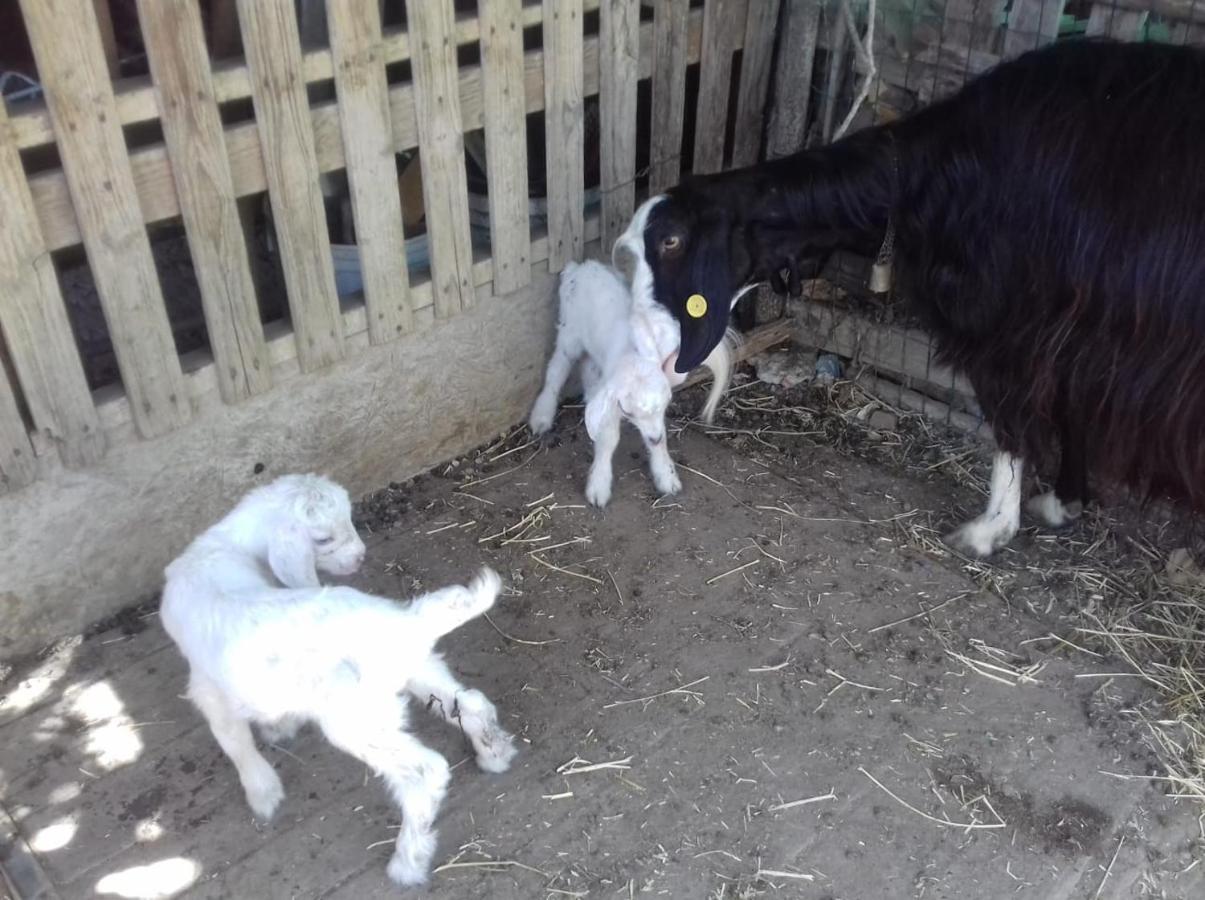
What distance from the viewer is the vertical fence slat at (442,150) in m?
3.17

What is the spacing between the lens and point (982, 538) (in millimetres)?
3537

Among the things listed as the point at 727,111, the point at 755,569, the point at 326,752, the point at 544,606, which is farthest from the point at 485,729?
the point at 727,111

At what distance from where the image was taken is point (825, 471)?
155 inches

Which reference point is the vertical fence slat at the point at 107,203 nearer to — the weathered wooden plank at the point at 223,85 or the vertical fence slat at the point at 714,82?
the weathered wooden plank at the point at 223,85

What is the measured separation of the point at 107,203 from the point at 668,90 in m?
2.00

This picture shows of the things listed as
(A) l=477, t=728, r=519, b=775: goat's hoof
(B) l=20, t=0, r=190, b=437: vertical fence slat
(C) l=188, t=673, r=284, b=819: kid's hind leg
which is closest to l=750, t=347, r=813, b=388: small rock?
(A) l=477, t=728, r=519, b=775: goat's hoof

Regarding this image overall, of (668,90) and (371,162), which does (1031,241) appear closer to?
(668,90)

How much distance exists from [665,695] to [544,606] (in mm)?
503

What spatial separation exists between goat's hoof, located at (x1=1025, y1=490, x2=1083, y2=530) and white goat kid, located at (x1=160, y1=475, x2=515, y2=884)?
6.71ft

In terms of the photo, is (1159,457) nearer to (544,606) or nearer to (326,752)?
(544,606)

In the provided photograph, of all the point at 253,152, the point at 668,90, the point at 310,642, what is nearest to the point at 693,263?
the point at 668,90

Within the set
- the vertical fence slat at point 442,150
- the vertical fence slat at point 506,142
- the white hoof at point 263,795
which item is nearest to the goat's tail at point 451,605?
the white hoof at point 263,795

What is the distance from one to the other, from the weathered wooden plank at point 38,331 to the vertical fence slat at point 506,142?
4.46ft

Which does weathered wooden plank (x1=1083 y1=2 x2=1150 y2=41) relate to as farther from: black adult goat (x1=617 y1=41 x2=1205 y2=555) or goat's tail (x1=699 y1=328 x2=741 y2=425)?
goat's tail (x1=699 y1=328 x2=741 y2=425)
